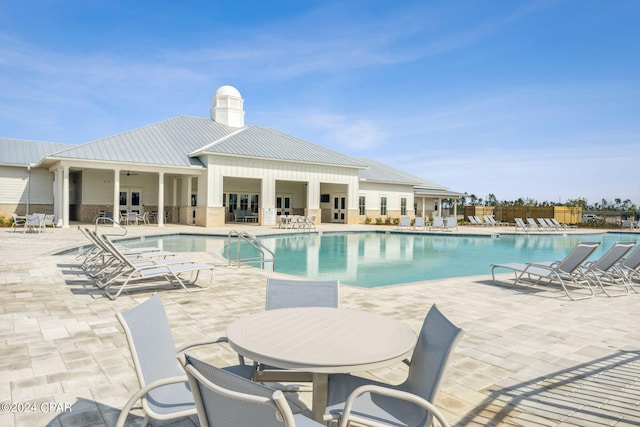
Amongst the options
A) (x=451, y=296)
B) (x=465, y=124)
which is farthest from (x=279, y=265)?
(x=465, y=124)

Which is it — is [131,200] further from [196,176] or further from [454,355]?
[454,355]

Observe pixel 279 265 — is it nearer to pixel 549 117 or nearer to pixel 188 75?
pixel 188 75

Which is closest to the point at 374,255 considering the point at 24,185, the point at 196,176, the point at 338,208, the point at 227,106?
the point at 196,176

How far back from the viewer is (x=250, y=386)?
4.29 feet

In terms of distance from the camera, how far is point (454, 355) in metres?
4.04

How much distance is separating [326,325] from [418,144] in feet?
93.2

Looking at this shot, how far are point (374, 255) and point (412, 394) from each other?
1273 cm

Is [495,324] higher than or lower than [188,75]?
lower

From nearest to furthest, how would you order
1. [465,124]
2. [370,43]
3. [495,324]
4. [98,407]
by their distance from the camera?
1. [98,407]
2. [495,324]
3. [370,43]
4. [465,124]

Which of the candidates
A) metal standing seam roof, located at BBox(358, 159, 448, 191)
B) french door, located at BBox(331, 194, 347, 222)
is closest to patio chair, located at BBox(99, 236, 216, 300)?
french door, located at BBox(331, 194, 347, 222)

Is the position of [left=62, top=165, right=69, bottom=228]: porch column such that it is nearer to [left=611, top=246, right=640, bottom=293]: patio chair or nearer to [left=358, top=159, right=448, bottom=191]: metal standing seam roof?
[left=358, top=159, right=448, bottom=191]: metal standing seam roof

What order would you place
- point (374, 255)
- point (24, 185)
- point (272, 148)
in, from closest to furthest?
point (374, 255) → point (24, 185) → point (272, 148)

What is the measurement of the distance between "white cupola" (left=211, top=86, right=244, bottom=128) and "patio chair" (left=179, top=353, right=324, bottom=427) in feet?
98.0

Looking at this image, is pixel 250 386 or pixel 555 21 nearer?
pixel 250 386
